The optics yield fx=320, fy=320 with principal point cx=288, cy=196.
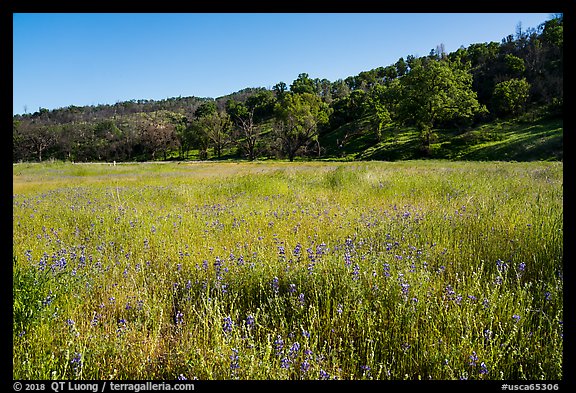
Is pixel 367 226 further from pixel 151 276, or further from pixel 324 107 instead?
pixel 324 107

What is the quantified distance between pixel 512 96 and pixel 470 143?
544 inches

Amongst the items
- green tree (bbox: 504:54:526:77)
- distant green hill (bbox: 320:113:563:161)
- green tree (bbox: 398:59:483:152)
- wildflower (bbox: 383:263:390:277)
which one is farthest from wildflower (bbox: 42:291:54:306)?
green tree (bbox: 504:54:526:77)

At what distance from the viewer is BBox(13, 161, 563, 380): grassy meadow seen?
2031 millimetres

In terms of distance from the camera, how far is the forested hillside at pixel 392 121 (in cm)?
4403

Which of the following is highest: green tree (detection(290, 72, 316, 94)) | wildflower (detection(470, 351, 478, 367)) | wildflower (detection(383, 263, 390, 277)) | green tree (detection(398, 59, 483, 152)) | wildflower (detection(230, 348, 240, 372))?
green tree (detection(290, 72, 316, 94))

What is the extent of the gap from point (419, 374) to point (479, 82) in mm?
72755

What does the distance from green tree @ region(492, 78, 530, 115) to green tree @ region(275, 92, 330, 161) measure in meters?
30.6

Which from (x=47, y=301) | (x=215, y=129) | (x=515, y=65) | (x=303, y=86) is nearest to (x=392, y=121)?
(x=515, y=65)

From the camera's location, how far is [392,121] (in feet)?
209

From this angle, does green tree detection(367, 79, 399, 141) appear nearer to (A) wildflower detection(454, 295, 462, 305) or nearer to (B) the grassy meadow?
(B) the grassy meadow

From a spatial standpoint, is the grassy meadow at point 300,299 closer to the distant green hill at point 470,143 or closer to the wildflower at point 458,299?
the wildflower at point 458,299

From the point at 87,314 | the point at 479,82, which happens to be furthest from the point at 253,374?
the point at 479,82

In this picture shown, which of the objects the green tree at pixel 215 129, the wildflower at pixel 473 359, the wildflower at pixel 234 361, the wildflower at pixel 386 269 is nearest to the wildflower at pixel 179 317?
the wildflower at pixel 234 361
